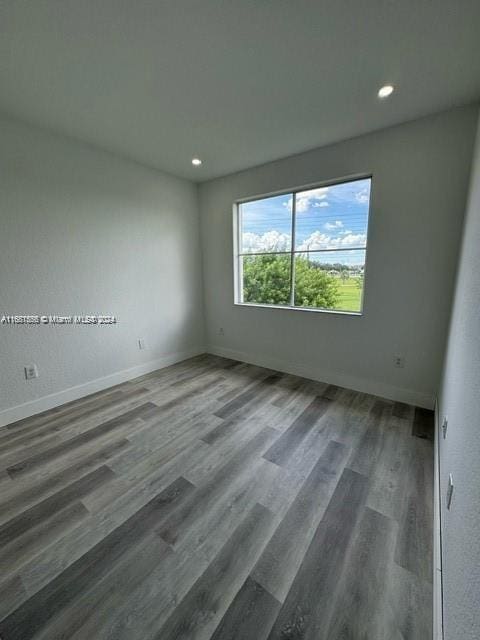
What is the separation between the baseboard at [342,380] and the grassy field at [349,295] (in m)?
0.79

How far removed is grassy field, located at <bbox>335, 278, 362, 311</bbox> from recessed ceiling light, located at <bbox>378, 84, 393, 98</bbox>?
1.56m

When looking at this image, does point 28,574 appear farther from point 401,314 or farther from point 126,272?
point 401,314

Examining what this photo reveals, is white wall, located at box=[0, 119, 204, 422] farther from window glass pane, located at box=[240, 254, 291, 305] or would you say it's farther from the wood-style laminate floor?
window glass pane, located at box=[240, 254, 291, 305]

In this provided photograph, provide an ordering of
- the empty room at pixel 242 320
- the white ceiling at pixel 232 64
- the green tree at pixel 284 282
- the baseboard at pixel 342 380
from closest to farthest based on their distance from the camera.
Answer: the empty room at pixel 242 320 < the white ceiling at pixel 232 64 < the baseboard at pixel 342 380 < the green tree at pixel 284 282

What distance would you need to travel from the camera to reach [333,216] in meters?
2.95

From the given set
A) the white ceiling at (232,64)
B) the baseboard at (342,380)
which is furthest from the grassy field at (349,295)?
the white ceiling at (232,64)

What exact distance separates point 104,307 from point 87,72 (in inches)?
81.9

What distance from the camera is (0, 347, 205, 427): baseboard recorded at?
2457 millimetres

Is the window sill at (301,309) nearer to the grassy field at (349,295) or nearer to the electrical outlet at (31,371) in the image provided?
the grassy field at (349,295)

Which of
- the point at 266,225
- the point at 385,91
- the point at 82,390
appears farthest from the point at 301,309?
the point at 82,390

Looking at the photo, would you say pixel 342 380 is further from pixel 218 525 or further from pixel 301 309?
pixel 218 525

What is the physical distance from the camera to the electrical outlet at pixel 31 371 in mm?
2510

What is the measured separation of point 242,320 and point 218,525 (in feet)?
8.83

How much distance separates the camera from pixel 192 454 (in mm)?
1988
